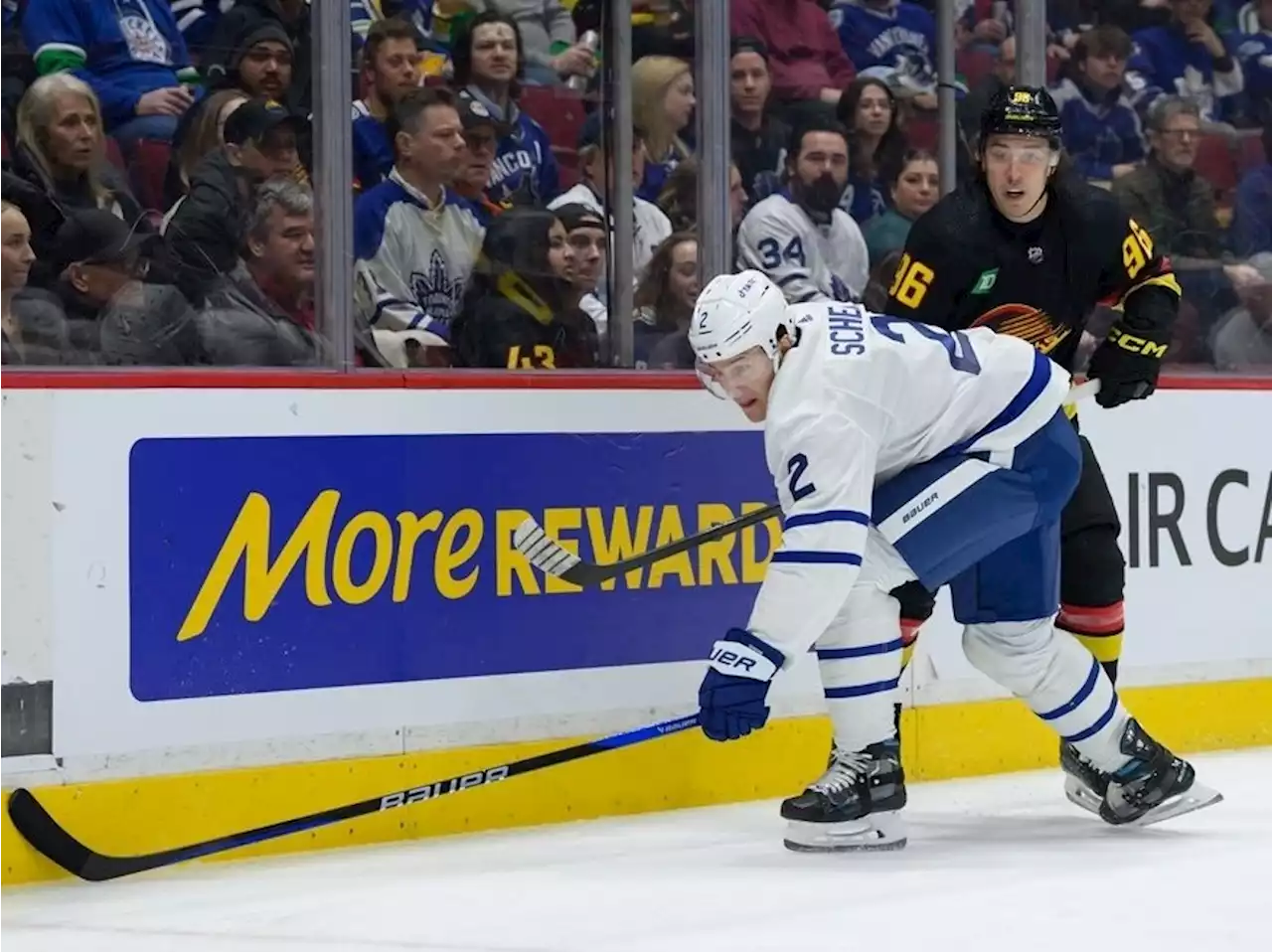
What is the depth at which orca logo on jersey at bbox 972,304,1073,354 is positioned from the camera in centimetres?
453

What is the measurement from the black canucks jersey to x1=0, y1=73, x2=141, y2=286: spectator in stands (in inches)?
58.1

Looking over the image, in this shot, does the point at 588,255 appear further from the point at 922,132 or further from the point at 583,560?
the point at 922,132

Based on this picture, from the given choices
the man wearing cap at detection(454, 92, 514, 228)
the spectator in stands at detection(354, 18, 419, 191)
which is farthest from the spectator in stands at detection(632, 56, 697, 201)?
the spectator in stands at detection(354, 18, 419, 191)

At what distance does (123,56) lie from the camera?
4012 mm

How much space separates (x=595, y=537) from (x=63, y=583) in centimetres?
112

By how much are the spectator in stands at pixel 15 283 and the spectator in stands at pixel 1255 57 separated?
123 inches

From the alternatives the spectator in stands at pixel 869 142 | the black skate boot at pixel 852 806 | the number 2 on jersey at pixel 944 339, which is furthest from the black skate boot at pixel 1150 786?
the spectator in stands at pixel 869 142

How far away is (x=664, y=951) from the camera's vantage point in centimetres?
316

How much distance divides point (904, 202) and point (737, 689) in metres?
1.82

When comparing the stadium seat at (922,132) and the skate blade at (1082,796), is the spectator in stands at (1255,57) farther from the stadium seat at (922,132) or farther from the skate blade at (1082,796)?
the skate blade at (1082,796)

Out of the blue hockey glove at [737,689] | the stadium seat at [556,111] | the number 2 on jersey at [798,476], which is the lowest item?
the blue hockey glove at [737,689]

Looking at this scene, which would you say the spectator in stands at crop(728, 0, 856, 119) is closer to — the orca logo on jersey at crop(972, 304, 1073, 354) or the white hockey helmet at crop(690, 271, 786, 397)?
the orca logo on jersey at crop(972, 304, 1073, 354)

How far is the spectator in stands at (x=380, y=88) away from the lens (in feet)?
14.3

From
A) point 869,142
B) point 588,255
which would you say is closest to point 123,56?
point 588,255
